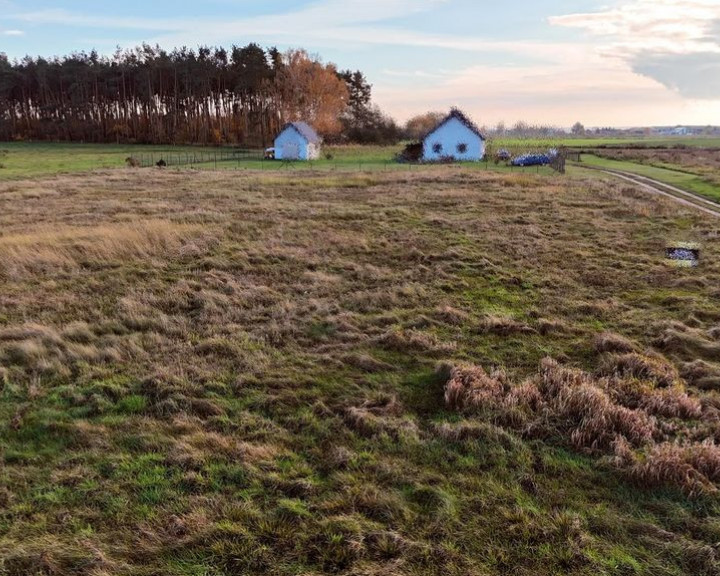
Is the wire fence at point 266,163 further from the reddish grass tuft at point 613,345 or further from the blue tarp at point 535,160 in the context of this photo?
the reddish grass tuft at point 613,345

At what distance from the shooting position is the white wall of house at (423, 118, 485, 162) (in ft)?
196

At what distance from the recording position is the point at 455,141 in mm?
60000

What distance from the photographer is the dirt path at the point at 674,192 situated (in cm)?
2578

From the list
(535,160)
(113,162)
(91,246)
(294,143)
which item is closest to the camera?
(91,246)

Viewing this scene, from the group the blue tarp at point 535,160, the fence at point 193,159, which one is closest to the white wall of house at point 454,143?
the blue tarp at point 535,160

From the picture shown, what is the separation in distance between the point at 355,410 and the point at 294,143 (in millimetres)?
58724

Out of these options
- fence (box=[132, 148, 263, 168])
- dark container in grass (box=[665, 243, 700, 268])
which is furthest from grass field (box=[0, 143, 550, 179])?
dark container in grass (box=[665, 243, 700, 268])

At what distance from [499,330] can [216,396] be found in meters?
5.45

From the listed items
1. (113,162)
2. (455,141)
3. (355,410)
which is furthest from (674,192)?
(113,162)

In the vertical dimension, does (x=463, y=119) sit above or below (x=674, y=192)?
above

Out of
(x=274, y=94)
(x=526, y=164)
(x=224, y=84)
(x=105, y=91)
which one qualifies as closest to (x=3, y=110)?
(x=105, y=91)

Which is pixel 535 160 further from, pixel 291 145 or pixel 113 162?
pixel 113 162

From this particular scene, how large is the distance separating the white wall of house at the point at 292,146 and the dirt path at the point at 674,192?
1295 inches

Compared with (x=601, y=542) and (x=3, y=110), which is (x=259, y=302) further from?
(x=3, y=110)
